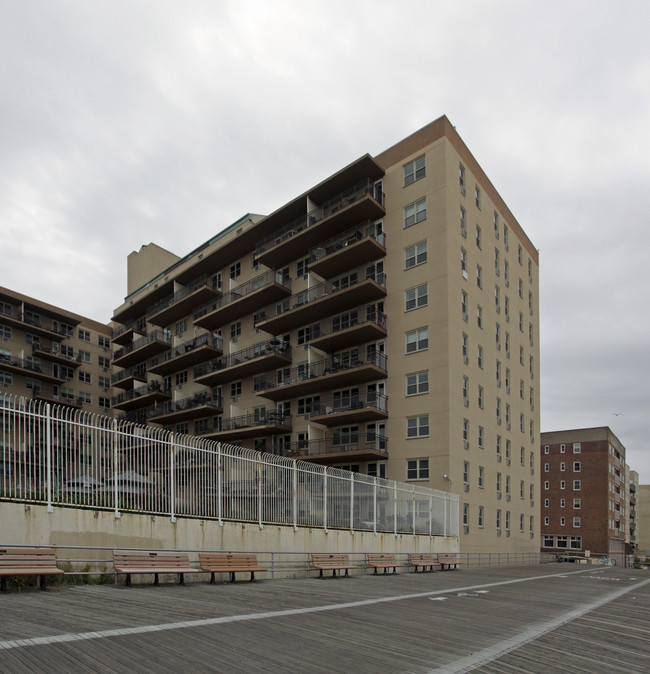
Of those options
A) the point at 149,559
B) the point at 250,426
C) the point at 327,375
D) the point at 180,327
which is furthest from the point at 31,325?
the point at 149,559

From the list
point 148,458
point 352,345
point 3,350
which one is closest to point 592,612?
point 148,458

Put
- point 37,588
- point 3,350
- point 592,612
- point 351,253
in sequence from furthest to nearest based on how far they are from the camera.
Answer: point 3,350
point 351,253
point 592,612
point 37,588

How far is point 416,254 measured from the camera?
3372 cm

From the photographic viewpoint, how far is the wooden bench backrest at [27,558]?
32.7ft

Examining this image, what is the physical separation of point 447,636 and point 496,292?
1351 inches

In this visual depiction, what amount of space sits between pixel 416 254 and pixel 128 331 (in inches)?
1353

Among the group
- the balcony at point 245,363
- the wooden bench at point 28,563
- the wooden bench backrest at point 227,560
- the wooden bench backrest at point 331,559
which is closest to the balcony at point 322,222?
the balcony at point 245,363

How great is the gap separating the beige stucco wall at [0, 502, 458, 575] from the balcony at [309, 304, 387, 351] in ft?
48.5

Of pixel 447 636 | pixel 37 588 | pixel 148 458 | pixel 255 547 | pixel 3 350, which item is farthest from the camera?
pixel 3 350

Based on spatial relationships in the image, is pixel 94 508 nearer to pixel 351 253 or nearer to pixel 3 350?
pixel 351 253

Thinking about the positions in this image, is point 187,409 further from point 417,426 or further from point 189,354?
point 417,426

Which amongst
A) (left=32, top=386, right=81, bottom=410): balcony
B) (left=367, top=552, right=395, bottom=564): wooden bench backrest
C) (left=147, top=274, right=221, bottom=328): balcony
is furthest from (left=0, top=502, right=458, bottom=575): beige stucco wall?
(left=32, top=386, right=81, bottom=410): balcony

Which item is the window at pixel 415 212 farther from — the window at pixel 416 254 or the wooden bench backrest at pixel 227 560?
the wooden bench backrest at pixel 227 560

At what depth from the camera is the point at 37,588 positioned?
10469 millimetres
